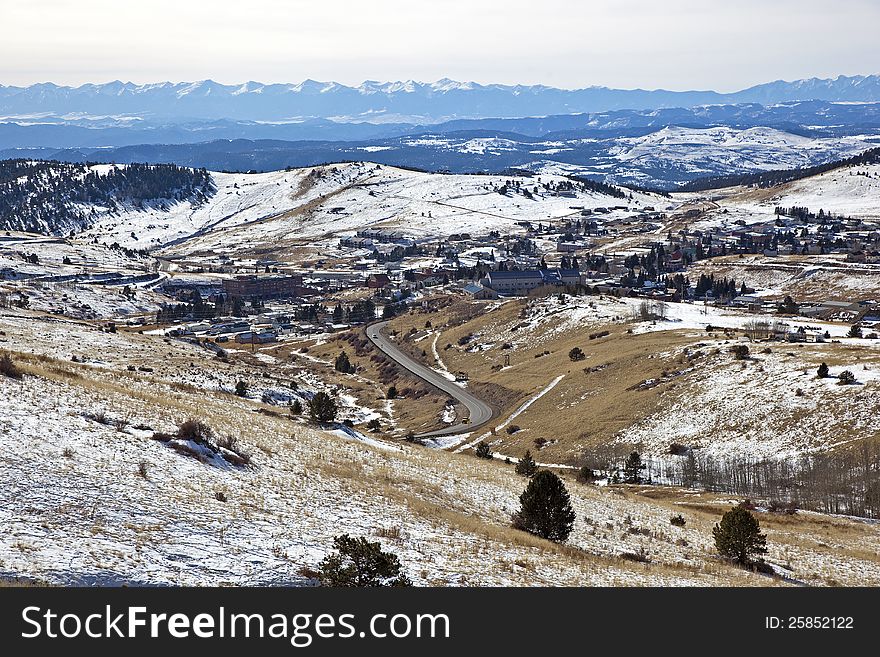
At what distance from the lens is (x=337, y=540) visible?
22688mm

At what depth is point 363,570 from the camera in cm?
2044

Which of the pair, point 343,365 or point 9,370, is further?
point 343,365

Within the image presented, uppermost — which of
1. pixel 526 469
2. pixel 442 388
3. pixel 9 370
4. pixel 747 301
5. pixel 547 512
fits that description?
pixel 9 370

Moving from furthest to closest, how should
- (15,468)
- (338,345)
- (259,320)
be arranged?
1. (259,320)
2. (338,345)
3. (15,468)

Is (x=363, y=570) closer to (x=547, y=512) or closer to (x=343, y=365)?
(x=547, y=512)

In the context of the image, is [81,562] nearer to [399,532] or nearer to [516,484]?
[399,532]

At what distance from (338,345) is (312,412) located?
95894 mm

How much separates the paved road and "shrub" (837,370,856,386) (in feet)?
119

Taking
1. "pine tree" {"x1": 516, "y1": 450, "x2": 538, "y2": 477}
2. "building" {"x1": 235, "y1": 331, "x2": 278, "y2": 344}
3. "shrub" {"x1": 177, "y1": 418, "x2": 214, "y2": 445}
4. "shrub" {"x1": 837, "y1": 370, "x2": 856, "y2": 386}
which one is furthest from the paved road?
"shrub" {"x1": 177, "y1": 418, "x2": 214, "y2": 445}

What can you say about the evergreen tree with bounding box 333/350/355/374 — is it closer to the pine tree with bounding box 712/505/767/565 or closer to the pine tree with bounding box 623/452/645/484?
the pine tree with bounding box 623/452/645/484

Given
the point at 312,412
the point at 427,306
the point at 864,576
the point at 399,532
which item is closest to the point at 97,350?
the point at 312,412

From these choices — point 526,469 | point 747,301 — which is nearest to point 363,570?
point 526,469

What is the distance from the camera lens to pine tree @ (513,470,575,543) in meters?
31.7

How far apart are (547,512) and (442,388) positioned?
76.4 meters
